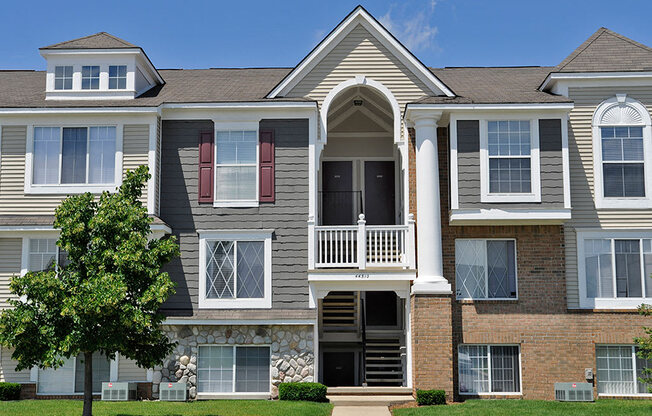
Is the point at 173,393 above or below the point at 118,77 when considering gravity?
below

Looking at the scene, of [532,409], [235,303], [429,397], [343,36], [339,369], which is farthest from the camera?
[339,369]

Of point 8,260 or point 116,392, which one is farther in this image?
point 8,260

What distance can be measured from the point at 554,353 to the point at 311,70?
9871 millimetres

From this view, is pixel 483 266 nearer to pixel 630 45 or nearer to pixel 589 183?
pixel 589 183

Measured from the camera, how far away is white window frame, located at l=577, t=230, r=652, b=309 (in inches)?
794

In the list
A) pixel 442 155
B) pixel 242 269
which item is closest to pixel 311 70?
pixel 442 155

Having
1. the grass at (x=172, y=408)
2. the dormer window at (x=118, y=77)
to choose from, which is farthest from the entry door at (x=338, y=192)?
the grass at (x=172, y=408)

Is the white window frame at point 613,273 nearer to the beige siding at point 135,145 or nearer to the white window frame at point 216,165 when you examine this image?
the white window frame at point 216,165

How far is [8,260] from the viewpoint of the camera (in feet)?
67.3

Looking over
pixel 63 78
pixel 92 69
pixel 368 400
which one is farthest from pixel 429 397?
pixel 63 78

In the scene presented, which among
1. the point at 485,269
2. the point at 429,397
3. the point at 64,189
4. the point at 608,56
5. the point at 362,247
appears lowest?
the point at 429,397

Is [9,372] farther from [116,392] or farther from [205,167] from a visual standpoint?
[205,167]

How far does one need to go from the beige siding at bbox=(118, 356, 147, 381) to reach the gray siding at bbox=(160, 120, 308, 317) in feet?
5.55

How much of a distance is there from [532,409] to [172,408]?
8193 mm
